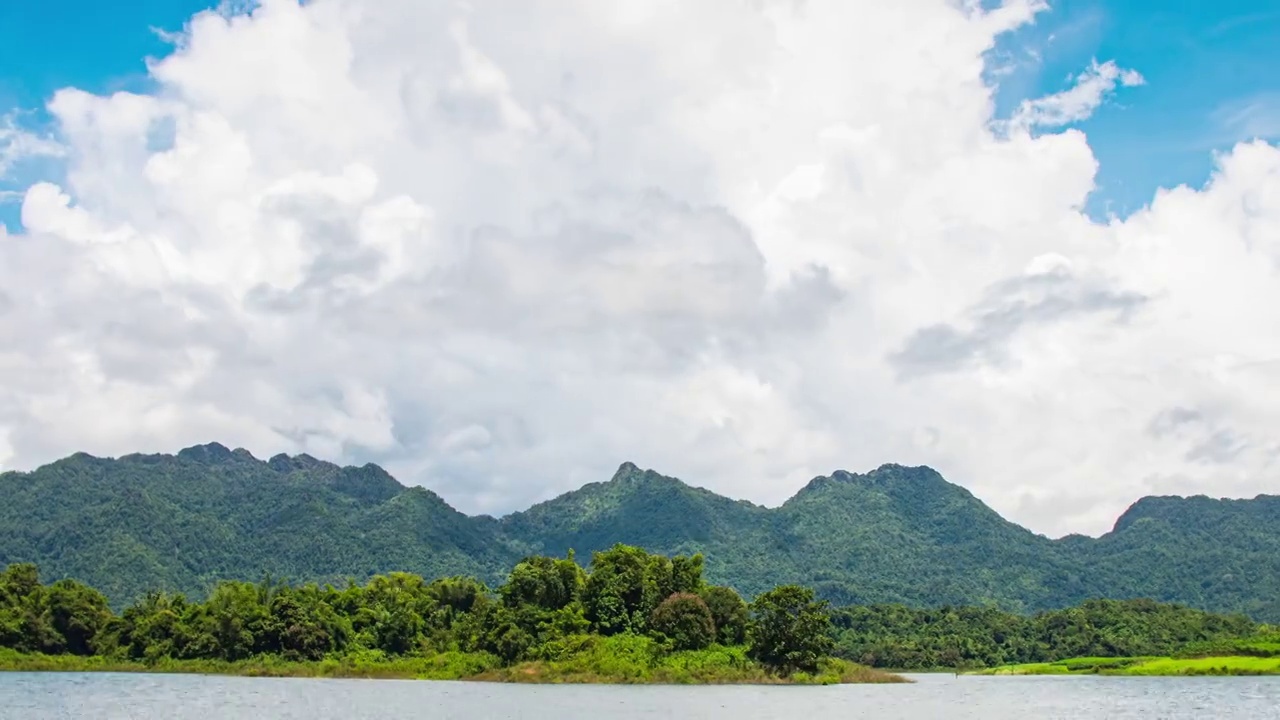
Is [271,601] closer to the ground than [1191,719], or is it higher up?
higher up

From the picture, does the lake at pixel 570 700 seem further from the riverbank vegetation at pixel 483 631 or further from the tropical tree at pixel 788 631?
the riverbank vegetation at pixel 483 631

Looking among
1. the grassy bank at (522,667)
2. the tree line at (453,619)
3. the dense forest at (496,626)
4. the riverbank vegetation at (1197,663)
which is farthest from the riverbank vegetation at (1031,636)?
the tree line at (453,619)

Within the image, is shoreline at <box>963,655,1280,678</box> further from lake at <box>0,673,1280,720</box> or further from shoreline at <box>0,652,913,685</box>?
shoreline at <box>0,652,913,685</box>

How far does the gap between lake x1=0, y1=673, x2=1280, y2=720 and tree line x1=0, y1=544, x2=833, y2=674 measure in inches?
262

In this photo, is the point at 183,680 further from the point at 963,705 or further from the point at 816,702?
the point at 963,705

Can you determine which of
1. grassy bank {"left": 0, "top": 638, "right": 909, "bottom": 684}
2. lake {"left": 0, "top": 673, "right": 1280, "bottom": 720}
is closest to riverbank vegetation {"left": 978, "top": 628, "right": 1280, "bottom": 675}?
lake {"left": 0, "top": 673, "right": 1280, "bottom": 720}

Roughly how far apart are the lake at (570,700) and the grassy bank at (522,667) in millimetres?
4395

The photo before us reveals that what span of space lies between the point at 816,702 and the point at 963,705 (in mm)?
8698

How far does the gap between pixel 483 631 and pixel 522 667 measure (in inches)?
298

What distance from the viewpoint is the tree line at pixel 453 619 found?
83.4 metres

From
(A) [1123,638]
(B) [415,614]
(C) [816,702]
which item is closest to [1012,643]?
(A) [1123,638]

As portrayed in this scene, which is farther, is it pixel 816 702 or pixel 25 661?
pixel 25 661

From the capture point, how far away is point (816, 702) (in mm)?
62188

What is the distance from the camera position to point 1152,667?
347ft
